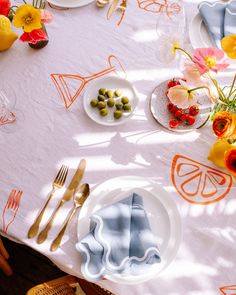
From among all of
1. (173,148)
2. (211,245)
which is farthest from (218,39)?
(211,245)

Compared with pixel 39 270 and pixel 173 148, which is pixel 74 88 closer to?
pixel 173 148

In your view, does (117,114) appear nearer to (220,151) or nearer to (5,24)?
(220,151)

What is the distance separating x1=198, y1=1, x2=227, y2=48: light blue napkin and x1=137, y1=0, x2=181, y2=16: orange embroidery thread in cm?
9

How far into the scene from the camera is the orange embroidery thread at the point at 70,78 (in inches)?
47.9

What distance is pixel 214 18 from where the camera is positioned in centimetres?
127

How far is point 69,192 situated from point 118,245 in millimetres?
205

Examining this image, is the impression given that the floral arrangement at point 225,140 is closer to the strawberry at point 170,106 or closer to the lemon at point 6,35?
the strawberry at point 170,106

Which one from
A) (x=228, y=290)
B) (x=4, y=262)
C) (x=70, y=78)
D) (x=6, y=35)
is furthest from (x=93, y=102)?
(x=4, y=262)

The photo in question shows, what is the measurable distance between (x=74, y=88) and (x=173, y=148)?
1.15 ft

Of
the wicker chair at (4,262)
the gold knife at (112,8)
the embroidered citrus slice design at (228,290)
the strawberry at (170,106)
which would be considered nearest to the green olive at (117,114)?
the strawberry at (170,106)

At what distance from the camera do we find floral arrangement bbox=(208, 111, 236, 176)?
3.12ft

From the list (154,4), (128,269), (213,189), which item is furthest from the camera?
(154,4)

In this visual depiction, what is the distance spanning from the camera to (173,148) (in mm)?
1137

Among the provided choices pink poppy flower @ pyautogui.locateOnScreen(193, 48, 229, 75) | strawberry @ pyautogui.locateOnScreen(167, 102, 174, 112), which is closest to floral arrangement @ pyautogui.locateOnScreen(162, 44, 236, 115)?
pink poppy flower @ pyautogui.locateOnScreen(193, 48, 229, 75)
